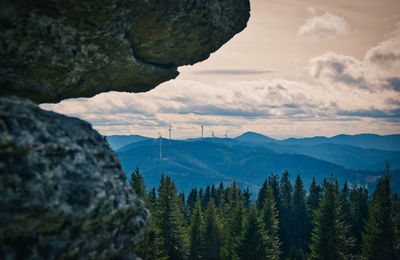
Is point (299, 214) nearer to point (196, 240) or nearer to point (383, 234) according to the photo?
point (383, 234)

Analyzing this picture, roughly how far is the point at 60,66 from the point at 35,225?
Result: 654 cm

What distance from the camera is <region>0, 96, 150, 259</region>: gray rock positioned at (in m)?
7.98

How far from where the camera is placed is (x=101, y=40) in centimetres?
1248

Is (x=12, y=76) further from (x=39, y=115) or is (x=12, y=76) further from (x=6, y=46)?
(x=39, y=115)

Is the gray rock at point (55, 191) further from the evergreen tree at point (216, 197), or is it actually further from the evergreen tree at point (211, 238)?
the evergreen tree at point (216, 197)

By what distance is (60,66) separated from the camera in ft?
39.1

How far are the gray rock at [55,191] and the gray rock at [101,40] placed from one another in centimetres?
241

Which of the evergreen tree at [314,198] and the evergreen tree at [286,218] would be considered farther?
the evergreen tree at [314,198]

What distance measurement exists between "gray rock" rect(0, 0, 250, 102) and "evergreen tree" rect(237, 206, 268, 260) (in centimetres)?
2761

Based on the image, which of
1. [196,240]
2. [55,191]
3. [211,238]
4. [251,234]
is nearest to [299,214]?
[211,238]

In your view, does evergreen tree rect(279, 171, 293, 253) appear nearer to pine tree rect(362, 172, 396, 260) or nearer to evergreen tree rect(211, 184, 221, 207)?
evergreen tree rect(211, 184, 221, 207)

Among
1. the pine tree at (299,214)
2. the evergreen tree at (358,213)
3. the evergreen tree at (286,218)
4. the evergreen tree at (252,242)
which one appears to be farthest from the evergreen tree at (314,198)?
the evergreen tree at (252,242)

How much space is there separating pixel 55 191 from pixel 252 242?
3377 centimetres

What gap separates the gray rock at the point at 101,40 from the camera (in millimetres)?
10625
